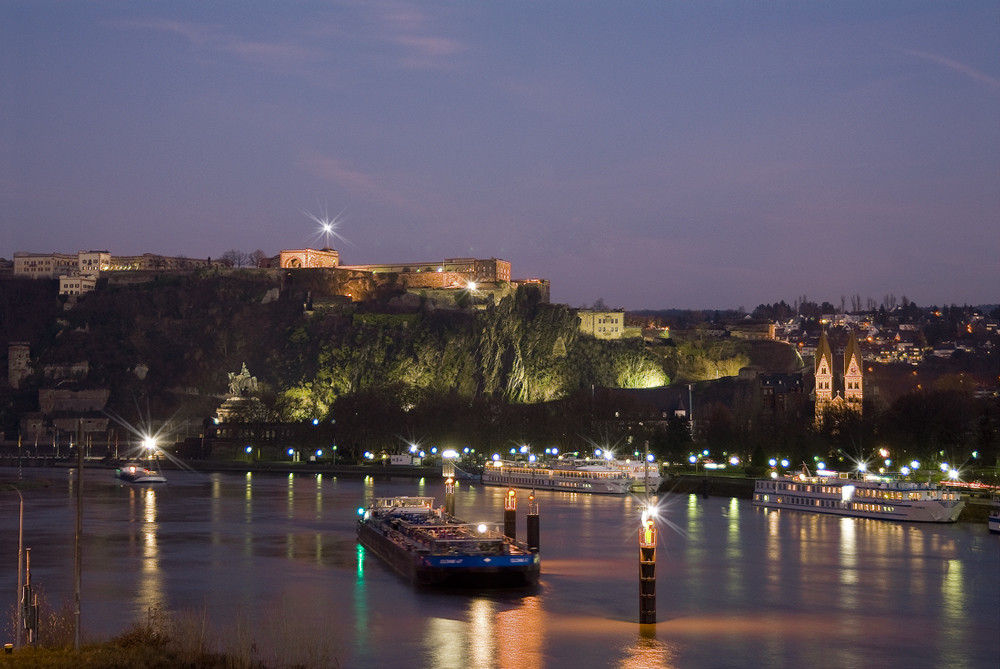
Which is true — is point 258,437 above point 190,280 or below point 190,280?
below

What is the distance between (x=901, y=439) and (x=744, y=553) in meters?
26.3

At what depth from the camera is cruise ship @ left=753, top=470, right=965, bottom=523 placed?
45062 mm

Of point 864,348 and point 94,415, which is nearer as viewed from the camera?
point 94,415

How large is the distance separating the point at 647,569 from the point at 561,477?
42472 millimetres

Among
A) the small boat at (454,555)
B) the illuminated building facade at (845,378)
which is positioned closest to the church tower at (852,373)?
the illuminated building facade at (845,378)

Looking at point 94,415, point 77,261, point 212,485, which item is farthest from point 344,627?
point 77,261

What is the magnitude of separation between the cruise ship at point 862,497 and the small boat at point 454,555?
1826 cm

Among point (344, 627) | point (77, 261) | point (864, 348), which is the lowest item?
point (344, 627)

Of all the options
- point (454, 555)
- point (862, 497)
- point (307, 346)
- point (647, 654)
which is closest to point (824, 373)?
point (862, 497)

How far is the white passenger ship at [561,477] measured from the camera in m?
63.8

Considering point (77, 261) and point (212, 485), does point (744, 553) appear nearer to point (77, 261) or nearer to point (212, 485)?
point (212, 485)

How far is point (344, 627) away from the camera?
2534cm

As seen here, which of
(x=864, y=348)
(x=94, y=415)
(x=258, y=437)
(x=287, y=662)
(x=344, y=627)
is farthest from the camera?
(x=864, y=348)

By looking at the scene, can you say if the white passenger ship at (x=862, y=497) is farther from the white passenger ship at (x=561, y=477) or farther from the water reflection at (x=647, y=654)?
the water reflection at (x=647, y=654)
